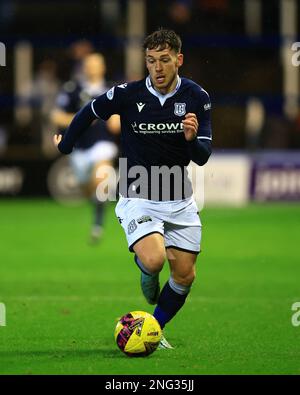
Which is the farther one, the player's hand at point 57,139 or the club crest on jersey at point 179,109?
the player's hand at point 57,139

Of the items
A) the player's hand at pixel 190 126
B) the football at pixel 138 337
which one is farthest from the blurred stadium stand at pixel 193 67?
the football at pixel 138 337

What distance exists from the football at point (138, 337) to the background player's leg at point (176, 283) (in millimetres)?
407

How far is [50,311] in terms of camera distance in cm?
912

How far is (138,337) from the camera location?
7.00 meters

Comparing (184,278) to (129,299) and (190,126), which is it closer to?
(190,126)

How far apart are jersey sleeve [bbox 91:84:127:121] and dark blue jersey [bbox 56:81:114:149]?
7463mm

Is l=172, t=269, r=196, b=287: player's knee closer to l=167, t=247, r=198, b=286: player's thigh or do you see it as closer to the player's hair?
l=167, t=247, r=198, b=286: player's thigh

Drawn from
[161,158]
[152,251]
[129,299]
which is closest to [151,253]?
[152,251]

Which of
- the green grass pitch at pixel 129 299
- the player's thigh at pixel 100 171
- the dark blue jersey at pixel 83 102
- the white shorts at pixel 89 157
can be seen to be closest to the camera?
the green grass pitch at pixel 129 299

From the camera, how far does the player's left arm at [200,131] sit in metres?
7.03

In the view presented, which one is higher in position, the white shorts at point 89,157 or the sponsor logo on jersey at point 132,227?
the white shorts at point 89,157

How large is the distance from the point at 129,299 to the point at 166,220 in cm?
244

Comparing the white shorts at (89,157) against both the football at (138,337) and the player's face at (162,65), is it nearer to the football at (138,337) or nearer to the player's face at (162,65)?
the player's face at (162,65)

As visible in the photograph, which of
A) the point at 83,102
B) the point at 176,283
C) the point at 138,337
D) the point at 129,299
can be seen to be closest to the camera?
the point at 138,337
